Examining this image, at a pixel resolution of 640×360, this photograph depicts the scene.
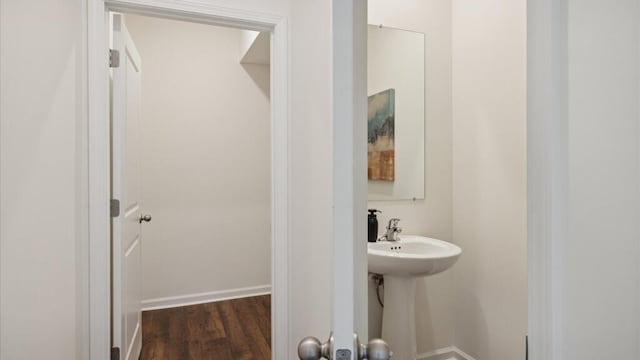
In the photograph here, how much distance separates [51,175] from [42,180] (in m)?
0.04

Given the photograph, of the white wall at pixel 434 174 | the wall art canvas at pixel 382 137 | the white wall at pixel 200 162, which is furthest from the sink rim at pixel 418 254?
the white wall at pixel 200 162

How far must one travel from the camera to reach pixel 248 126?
146 inches

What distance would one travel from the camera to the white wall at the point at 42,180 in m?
1.51

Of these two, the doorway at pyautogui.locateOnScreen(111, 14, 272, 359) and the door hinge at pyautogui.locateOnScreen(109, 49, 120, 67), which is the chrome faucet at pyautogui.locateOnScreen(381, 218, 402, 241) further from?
the door hinge at pyautogui.locateOnScreen(109, 49, 120, 67)

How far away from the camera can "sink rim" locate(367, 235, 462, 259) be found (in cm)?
177

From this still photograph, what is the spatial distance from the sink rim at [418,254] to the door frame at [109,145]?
18.9 inches

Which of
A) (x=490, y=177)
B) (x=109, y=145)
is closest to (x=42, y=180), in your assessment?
(x=109, y=145)

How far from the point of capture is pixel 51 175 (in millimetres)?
1586

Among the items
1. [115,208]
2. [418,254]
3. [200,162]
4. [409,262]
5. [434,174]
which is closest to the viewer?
[409,262]

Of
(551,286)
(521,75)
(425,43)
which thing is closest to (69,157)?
(551,286)

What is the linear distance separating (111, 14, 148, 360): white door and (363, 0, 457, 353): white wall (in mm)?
1444

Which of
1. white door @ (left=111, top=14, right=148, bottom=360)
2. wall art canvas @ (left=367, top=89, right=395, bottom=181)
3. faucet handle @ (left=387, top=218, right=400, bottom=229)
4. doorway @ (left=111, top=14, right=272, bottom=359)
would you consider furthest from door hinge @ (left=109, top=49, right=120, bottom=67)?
faucet handle @ (left=387, top=218, right=400, bottom=229)

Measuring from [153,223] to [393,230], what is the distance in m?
2.29

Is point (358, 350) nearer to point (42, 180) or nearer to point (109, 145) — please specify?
point (42, 180)
